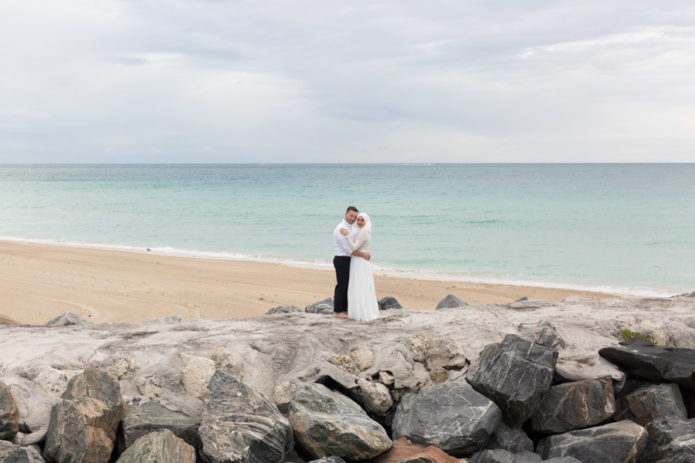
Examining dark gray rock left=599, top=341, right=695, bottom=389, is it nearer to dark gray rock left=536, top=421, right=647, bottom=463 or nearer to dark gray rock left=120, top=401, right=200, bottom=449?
dark gray rock left=536, top=421, right=647, bottom=463

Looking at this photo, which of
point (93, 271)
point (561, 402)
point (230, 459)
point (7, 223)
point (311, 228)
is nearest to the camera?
point (230, 459)

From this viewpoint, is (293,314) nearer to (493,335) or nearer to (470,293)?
(493,335)

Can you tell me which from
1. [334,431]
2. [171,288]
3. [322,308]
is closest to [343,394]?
[334,431]

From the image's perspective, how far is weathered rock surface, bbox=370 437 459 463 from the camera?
5047 millimetres

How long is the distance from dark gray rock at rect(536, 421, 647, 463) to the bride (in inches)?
126

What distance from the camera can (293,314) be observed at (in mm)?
8461

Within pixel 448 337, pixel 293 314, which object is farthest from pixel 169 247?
pixel 448 337

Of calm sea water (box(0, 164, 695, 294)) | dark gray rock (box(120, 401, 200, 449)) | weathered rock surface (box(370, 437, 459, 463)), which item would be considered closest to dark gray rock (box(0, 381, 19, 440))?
dark gray rock (box(120, 401, 200, 449))

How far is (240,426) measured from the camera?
512 cm

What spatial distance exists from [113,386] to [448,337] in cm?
403

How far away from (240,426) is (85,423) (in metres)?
1.36

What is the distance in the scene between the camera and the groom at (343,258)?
8.52 metres

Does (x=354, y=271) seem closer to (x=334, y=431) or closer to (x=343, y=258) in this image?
(x=343, y=258)

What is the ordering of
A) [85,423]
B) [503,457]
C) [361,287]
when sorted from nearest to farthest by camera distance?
[85,423] → [503,457] → [361,287]
